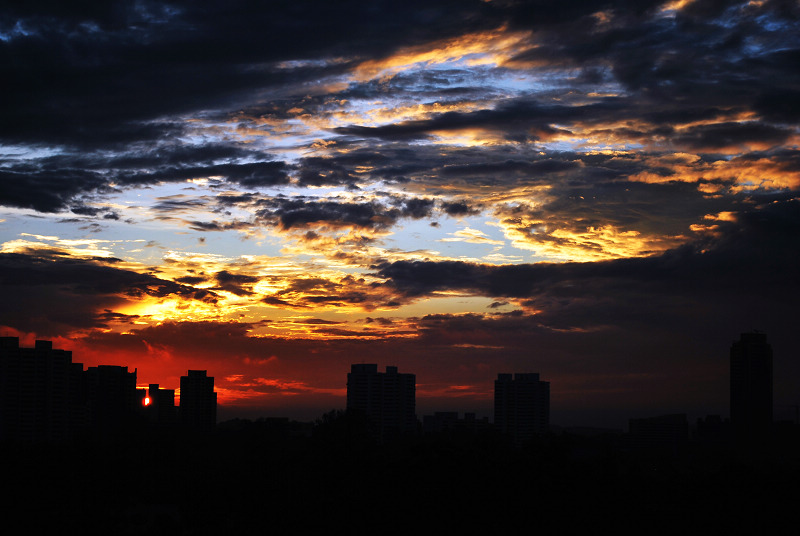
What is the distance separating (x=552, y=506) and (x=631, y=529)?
11.3ft

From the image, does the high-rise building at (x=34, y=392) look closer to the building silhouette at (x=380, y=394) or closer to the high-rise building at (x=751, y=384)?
the building silhouette at (x=380, y=394)

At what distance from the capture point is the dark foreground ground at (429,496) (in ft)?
114

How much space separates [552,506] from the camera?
35531 mm

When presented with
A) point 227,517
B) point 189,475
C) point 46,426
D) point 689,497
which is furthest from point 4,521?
point 46,426

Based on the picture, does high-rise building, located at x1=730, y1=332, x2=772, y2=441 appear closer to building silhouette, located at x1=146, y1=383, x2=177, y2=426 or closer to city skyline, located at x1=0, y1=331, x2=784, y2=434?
city skyline, located at x1=0, y1=331, x2=784, y2=434

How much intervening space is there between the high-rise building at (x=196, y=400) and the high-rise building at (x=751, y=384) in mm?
108694

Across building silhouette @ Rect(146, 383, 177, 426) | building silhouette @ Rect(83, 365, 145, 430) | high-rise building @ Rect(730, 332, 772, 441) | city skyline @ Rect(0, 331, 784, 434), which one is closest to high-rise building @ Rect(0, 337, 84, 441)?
city skyline @ Rect(0, 331, 784, 434)

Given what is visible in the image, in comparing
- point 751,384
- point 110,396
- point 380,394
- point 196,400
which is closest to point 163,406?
point 196,400

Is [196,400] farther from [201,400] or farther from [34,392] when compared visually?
[34,392]

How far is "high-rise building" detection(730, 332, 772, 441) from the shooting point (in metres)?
178

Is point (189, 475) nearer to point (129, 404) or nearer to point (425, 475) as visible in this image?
point (425, 475)

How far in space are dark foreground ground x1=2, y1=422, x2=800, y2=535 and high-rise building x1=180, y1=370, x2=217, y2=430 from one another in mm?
92642

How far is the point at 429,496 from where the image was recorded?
124 feet

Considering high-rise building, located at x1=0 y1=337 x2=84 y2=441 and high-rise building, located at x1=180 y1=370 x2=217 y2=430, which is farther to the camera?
high-rise building, located at x1=180 y1=370 x2=217 y2=430
